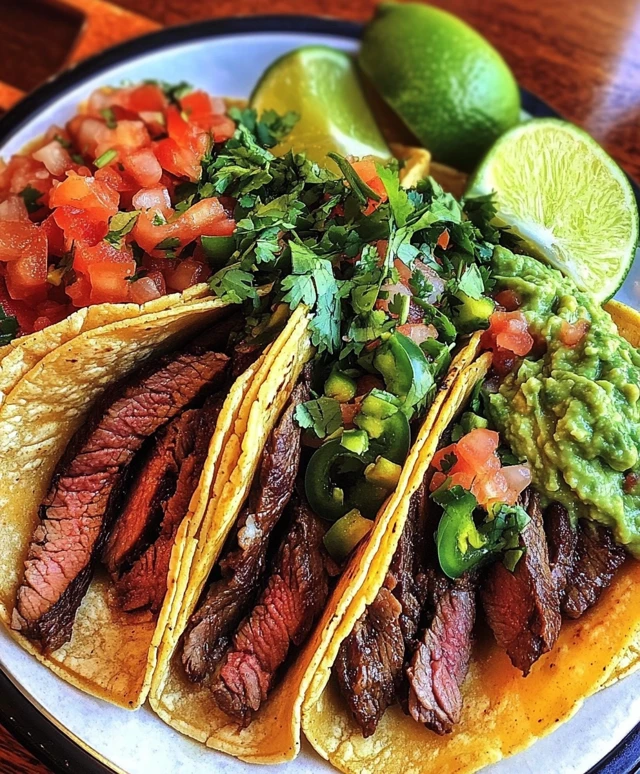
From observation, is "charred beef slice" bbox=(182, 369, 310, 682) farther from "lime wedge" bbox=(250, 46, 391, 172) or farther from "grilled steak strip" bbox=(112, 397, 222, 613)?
"lime wedge" bbox=(250, 46, 391, 172)

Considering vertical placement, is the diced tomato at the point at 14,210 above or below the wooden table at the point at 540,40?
below

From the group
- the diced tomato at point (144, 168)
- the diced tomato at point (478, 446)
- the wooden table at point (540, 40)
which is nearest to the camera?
the diced tomato at point (478, 446)

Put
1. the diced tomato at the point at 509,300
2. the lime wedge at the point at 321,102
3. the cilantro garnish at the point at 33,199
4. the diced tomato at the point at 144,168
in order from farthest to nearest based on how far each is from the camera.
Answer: the lime wedge at the point at 321,102 < the cilantro garnish at the point at 33,199 < the diced tomato at the point at 144,168 < the diced tomato at the point at 509,300

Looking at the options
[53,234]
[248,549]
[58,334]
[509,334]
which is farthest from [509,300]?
[53,234]

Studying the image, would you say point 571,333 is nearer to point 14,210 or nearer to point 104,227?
point 104,227

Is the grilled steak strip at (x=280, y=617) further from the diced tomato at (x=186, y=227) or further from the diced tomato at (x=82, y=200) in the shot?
the diced tomato at (x=82, y=200)

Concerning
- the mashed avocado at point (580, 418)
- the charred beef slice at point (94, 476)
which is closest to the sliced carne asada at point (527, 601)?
the mashed avocado at point (580, 418)
